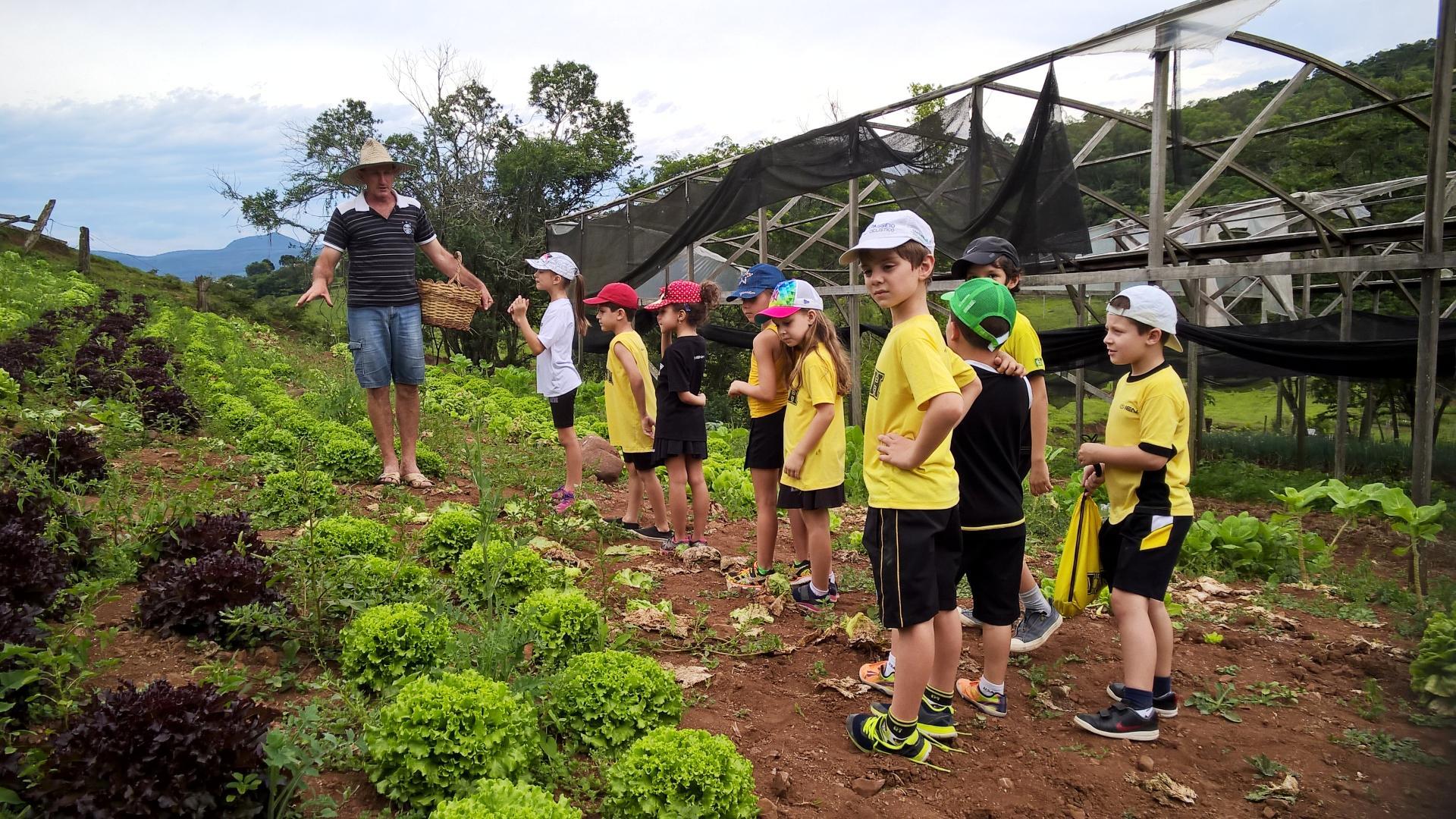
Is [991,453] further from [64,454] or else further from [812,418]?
[64,454]

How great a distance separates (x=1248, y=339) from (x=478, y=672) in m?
6.64

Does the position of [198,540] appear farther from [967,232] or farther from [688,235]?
[688,235]

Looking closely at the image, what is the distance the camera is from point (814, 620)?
435cm

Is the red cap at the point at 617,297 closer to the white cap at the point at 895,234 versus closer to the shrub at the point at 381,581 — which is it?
the shrub at the point at 381,581

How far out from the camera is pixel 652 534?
5684 millimetres

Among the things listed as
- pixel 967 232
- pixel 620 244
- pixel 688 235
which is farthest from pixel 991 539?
pixel 620 244

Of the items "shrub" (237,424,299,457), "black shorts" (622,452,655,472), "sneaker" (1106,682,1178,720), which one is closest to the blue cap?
"black shorts" (622,452,655,472)

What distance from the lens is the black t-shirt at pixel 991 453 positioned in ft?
10.8

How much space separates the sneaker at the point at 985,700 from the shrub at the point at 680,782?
1295 millimetres

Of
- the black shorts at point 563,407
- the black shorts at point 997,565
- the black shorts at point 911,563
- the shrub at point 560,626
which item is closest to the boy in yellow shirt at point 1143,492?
the black shorts at point 997,565

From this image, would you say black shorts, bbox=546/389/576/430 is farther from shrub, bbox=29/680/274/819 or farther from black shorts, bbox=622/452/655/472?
shrub, bbox=29/680/274/819

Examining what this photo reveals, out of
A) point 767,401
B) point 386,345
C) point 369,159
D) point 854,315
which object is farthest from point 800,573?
point 854,315

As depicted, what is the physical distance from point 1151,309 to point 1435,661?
6.20ft

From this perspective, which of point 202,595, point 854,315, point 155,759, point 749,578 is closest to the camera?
point 155,759
